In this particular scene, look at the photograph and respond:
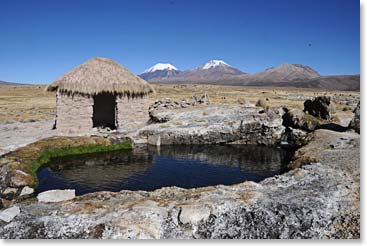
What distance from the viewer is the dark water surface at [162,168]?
1638cm

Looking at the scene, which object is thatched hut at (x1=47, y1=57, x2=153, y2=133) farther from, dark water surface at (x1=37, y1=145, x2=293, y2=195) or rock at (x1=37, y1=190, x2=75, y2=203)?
rock at (x1=37, y1=190, x2=75, y2=203)

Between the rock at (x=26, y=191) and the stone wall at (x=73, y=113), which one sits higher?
the stone wall at (x=73, y=113)

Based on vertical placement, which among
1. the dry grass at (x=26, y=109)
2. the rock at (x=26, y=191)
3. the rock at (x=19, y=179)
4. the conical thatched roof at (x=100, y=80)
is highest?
the conical thatched roof at (x=100, y=80)

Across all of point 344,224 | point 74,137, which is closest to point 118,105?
point 74,137

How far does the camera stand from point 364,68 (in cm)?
897

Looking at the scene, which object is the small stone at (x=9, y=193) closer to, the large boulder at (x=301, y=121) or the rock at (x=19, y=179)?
the rock at (x=19, y=179)

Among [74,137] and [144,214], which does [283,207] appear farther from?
[74,137]

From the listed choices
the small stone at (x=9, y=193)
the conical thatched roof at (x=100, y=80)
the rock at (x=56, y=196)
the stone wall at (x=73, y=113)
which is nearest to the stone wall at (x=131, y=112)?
the conical thatched roof at (x=100, y=80)

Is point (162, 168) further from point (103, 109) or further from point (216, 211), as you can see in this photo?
point (103, 109)

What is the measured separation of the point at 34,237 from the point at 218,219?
4978mm

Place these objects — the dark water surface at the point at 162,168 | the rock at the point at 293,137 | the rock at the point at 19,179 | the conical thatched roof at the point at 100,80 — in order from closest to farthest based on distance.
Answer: the rock at the point at 19,179, the dark water surface at the point at 162,168, the conical thatched roof at the point at 100,80, the rock at the point at 293,137

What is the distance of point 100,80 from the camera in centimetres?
2670

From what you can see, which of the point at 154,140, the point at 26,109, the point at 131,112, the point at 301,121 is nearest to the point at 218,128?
the point at 154,140

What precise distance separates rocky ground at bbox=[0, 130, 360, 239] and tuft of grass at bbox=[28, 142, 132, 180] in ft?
23.6
